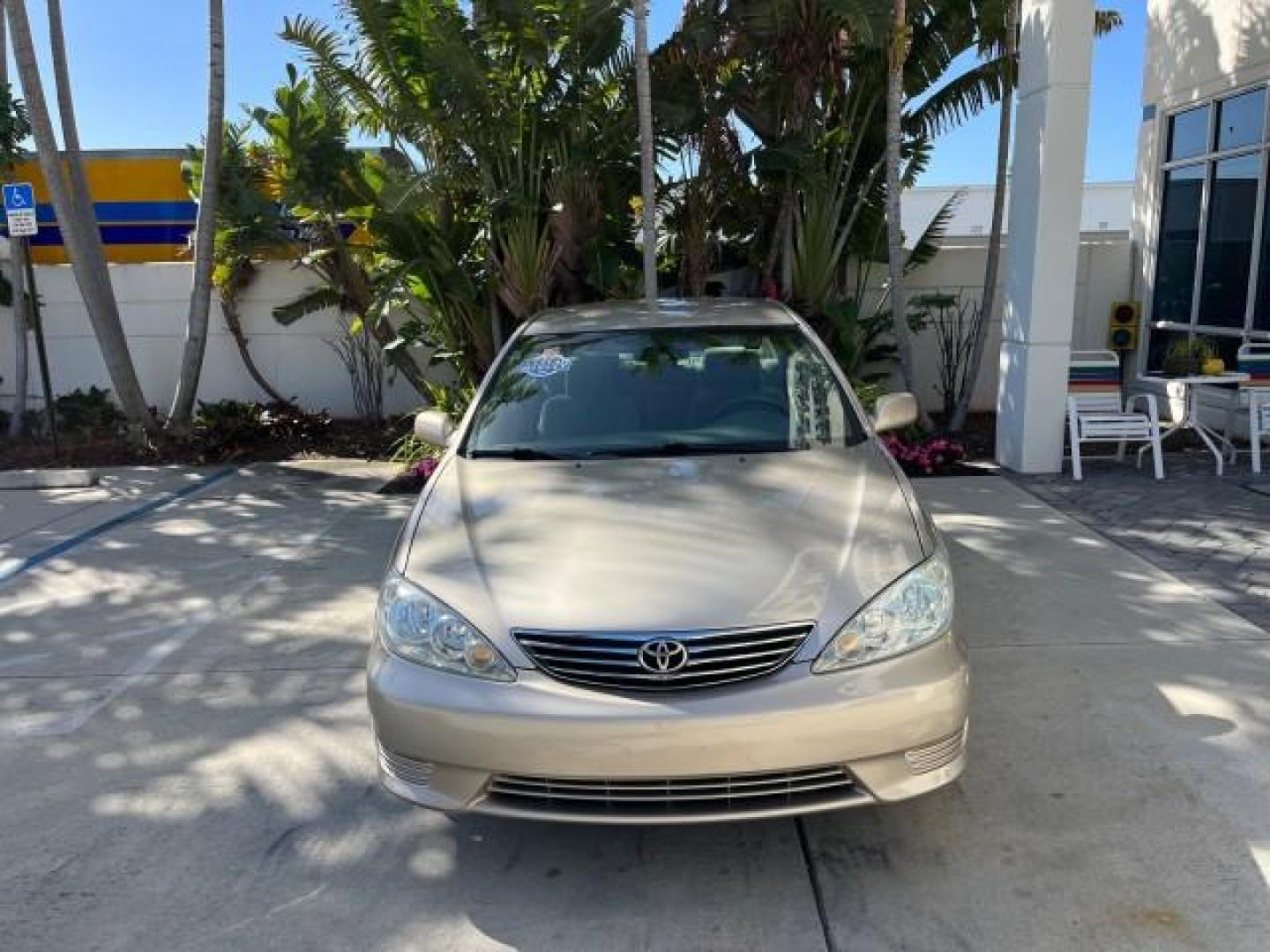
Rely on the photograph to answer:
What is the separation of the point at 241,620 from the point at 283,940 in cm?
284

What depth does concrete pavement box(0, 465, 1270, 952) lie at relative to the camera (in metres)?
2.85

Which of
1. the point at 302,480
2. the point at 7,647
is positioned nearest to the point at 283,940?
the point at 7,647

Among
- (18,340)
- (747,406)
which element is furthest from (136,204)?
(747,406)

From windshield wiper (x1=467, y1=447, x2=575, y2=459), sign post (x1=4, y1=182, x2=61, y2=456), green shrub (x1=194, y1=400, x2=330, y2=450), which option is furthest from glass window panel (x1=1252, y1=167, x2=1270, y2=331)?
sign post (x1=4, y1=182, x2=61, y2=456)

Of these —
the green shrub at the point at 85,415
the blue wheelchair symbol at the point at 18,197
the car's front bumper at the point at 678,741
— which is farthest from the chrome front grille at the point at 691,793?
the green shrub at the point at 85,415

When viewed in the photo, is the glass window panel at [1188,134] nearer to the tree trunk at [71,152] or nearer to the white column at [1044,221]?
the white column at [1044,221]

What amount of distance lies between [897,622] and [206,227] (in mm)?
8388

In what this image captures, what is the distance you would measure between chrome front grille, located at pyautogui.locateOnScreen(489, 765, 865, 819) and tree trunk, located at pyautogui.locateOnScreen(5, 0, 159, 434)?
27.5 feet

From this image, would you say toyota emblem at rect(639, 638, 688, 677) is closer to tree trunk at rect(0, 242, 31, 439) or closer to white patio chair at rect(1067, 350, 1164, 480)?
white patio chair at rect(1067, 350, 1164, 480)

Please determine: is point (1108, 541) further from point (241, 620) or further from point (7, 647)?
point (7, 647)

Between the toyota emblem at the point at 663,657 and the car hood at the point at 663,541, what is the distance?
5cm

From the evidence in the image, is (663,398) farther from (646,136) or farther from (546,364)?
(646,136)


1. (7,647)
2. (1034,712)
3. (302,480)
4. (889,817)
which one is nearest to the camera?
(889,817)

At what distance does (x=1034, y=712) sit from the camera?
13.1ft
